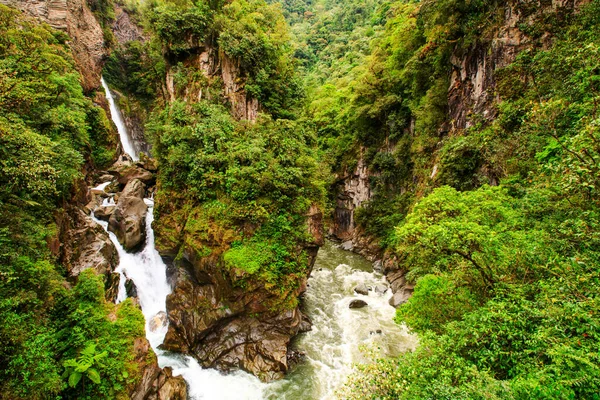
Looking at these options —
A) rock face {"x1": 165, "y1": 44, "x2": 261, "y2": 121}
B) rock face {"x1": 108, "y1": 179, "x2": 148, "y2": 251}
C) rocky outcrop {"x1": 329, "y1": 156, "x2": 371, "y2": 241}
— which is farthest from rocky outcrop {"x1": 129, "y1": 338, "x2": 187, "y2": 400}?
rocky outcrop {"x1": 329, "y1": 156, "x2": 371, "y2": 241}

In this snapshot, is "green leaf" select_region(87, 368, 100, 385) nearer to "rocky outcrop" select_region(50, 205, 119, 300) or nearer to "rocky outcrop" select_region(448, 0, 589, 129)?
"rocky outcrop" select_region(50, 205, 119, 300)

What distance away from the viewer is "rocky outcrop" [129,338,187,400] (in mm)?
9312

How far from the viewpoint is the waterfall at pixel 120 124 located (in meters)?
26.3

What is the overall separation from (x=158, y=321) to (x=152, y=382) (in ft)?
16.5

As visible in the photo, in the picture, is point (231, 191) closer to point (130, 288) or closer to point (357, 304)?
point (130, 288)

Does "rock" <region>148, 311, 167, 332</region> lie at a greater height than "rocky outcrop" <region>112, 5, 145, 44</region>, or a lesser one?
lesser

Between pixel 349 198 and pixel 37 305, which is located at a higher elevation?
pixel 349 198

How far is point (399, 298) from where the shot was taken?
17.1m

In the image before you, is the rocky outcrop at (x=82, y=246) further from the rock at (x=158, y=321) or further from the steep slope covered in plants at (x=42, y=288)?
the rock at (x=158, y=321)

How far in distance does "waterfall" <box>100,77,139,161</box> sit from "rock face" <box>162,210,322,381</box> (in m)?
18.7

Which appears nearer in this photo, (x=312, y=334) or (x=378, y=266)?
(x=312, y=334)

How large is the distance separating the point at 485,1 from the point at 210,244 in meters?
20.3

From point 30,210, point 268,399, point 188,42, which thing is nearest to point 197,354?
point 268,399

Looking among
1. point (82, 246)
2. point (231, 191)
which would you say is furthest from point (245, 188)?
point (82, 246)
